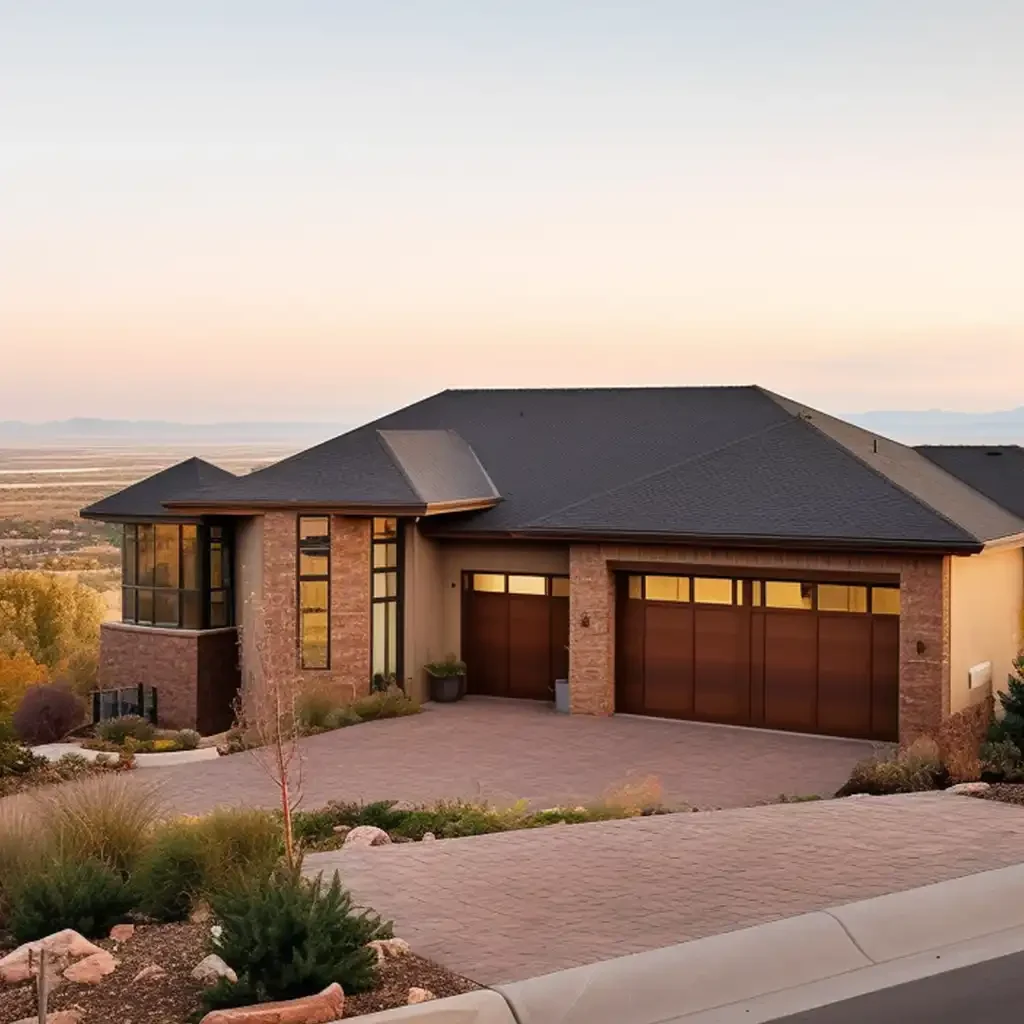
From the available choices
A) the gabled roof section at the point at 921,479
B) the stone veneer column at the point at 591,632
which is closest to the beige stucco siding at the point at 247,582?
the stone veneer column at the point at 591,632

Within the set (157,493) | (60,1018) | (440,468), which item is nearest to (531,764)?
(440,468)

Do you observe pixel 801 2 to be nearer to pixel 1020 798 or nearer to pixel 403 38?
pixel 403 38

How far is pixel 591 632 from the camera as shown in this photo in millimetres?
23859

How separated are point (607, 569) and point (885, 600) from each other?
462cm

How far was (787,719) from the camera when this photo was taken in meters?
22.6

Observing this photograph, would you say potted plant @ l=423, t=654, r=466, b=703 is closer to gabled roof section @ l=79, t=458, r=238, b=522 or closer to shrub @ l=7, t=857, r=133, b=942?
gabled roof section @ l=79, t=458, r=238, b=522

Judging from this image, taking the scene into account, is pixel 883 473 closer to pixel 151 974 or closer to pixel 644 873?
pixel 644 873

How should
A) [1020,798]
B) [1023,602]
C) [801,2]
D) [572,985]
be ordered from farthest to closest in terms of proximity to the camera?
[801,2] → [1023,602] → [1020,798] → [572,985]

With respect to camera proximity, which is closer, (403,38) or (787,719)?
(787,719)

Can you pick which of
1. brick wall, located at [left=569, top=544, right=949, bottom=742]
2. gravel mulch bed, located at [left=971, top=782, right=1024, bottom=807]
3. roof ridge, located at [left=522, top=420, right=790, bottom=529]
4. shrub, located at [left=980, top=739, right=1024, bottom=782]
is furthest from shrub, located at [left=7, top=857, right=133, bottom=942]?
roof ridge, located at [left=522, top=420, right=790, bottom=529]

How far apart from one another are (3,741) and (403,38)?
1584 centimetres

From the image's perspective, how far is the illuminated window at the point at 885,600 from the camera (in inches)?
850

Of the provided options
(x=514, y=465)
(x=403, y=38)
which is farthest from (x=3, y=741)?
(x=403, y=38)

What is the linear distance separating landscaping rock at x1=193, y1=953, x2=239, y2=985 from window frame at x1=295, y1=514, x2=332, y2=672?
16331 mm
